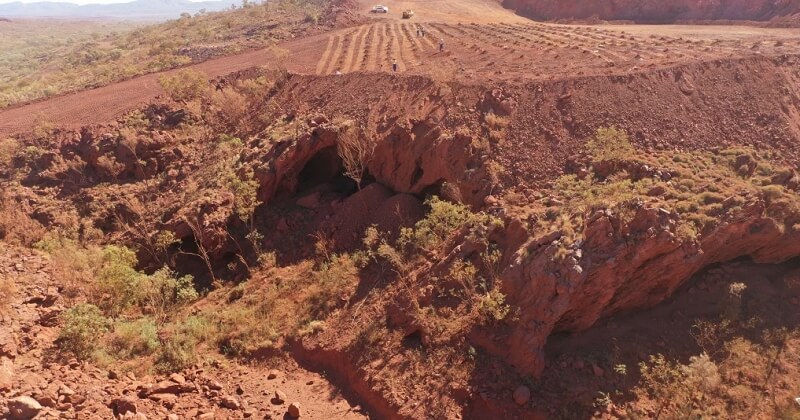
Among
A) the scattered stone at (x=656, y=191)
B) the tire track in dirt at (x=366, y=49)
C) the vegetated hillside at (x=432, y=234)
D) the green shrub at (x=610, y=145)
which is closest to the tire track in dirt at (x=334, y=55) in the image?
the tire track in dirt at (x=366, y=49)

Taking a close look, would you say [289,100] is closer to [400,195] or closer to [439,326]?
[400,195]

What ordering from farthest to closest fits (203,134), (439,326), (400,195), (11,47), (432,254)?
(11,47) < (203,134) < (400,195) < (432,254) < (439,326)

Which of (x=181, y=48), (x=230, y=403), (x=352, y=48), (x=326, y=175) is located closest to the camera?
(x=230, y=403)

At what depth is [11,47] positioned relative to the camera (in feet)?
311

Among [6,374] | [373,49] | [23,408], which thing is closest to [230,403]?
[23,408]

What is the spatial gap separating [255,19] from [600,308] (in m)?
49.3

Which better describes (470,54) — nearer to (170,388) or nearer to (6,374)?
(170,388)

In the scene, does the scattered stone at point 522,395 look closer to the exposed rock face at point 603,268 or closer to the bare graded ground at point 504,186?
the bare graded ground at point 504,186

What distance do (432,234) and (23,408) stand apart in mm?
13643

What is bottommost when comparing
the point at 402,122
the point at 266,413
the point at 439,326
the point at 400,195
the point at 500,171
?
the point at 266,413

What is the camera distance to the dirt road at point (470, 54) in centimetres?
2495

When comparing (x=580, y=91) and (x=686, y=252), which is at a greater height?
(x=580, y=91)

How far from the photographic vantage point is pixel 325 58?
32438 mm

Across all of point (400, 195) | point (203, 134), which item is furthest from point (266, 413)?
point (203, 134)
